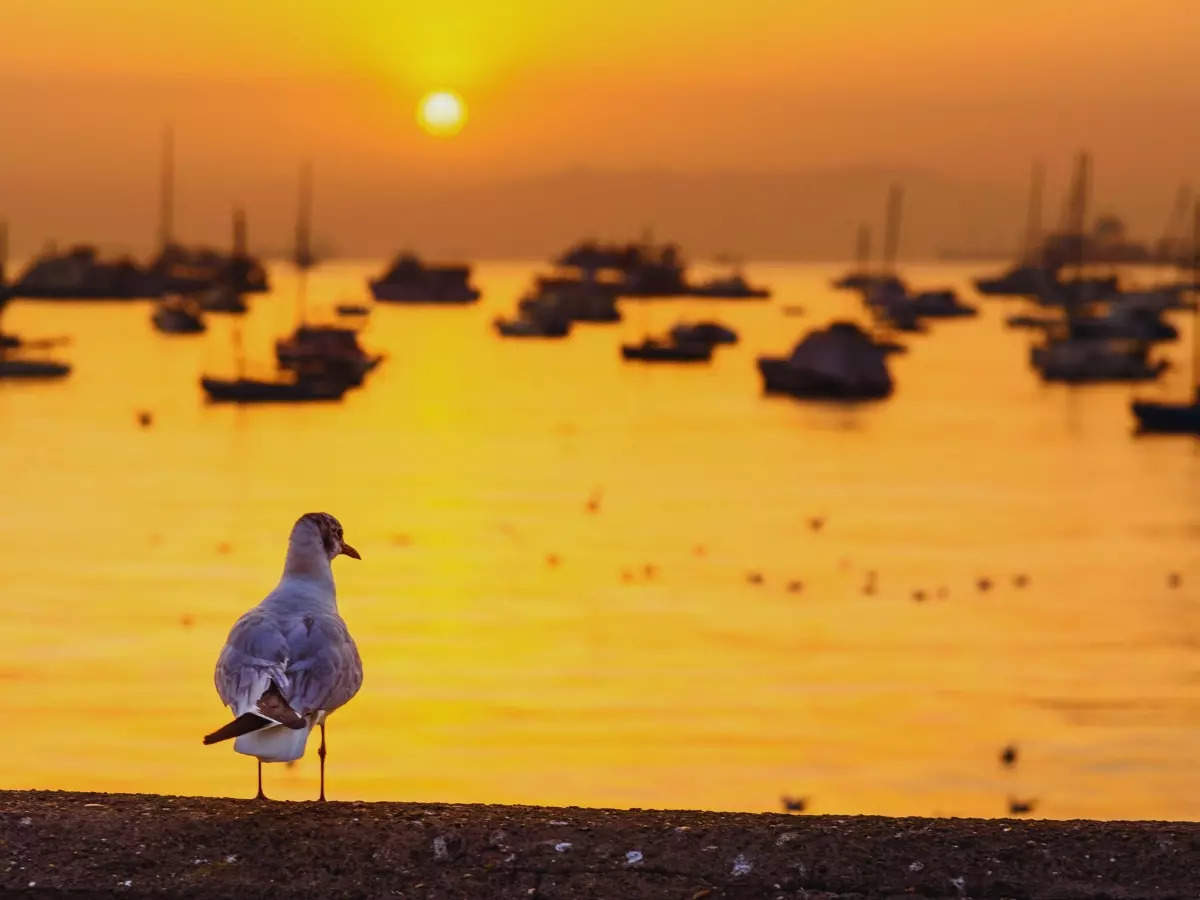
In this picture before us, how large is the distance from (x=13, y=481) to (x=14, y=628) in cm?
2903

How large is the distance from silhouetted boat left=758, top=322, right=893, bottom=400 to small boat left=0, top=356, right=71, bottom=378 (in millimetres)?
33514

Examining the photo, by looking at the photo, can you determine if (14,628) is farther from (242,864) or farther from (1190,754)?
(242,864)

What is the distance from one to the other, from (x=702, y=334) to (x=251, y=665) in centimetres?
12410

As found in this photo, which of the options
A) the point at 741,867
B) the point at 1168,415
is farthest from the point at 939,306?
the point at 741,867

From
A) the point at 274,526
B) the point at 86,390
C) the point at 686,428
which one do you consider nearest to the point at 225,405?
the point at 86,390

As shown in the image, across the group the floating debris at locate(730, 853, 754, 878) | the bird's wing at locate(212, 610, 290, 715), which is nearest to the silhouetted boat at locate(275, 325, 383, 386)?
the bird's wing at locate(212, 610, 290, 715)

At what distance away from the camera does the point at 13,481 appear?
198 ft

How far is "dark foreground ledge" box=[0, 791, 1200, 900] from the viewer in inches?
258

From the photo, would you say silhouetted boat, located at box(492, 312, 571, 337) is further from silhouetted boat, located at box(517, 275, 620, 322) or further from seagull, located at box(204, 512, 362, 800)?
seagull, located at box(204, 512, 362, 800)

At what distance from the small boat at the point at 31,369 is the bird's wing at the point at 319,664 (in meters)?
92.4

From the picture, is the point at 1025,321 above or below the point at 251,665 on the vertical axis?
above

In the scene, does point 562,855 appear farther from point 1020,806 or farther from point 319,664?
point 1020,806

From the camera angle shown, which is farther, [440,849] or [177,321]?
[177,321]

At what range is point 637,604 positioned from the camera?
36.4m
